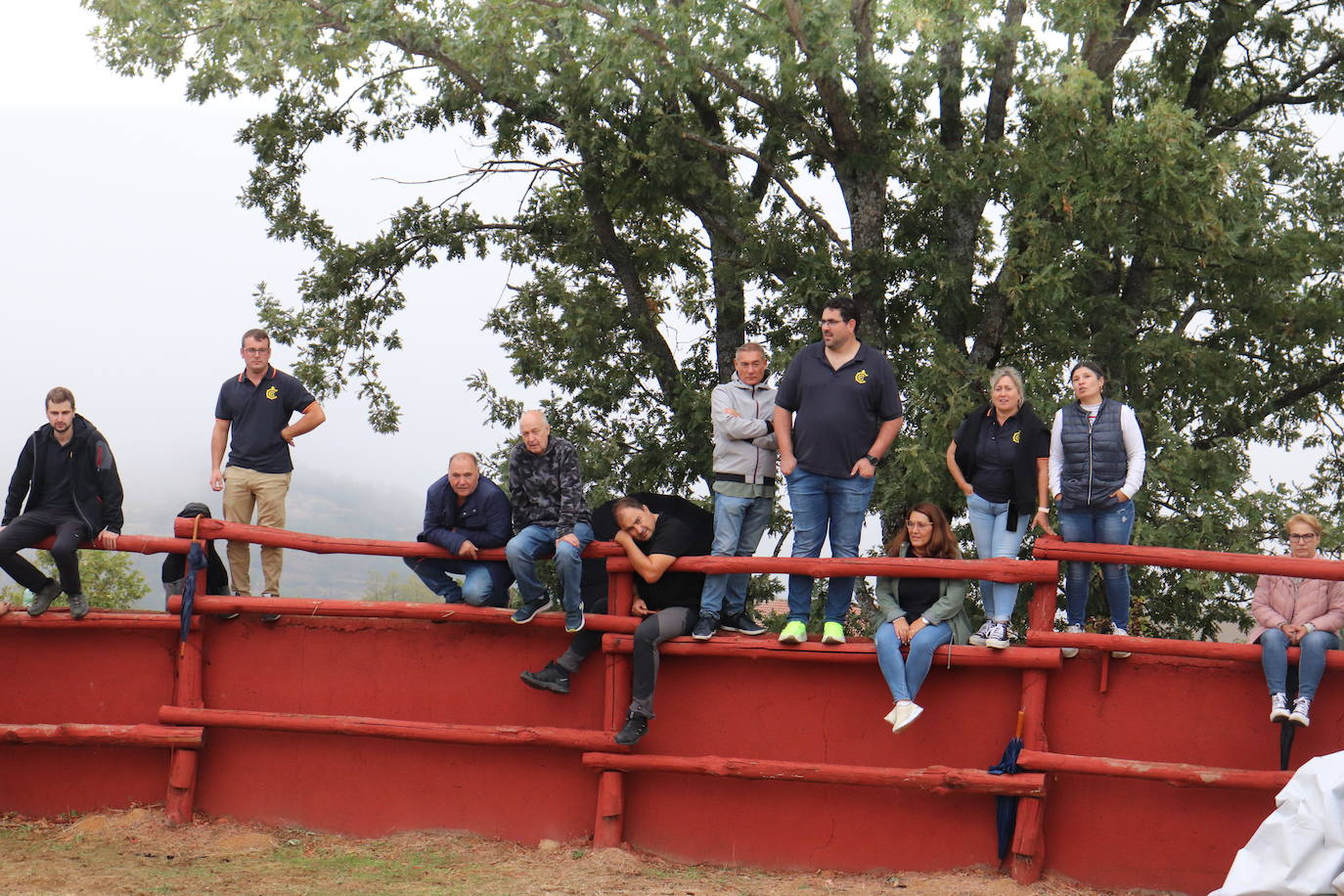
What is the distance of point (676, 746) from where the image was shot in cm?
786

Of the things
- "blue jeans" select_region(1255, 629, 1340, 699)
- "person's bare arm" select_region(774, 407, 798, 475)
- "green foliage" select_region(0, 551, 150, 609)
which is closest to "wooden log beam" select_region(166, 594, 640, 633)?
"person's bare arm" select_region(774, 407, 798, 475)

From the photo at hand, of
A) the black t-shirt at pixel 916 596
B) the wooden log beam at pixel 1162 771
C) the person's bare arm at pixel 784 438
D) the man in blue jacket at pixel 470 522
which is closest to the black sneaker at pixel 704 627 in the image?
the person's bare arm at pixel 784 438

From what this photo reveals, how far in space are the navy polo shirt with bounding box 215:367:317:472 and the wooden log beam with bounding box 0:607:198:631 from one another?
3.33 feet

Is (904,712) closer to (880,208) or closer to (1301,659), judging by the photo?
(1301,659)

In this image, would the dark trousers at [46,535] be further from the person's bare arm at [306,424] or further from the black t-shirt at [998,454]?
the black t-shirt at [998,454]

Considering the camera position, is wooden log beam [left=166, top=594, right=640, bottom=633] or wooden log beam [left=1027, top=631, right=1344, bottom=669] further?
wooden log beam [left=166, top=594, right=640, bottom=633]

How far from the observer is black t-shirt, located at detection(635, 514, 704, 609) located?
7.57m

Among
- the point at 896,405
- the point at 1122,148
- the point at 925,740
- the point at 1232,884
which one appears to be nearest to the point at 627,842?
the point at 925,740

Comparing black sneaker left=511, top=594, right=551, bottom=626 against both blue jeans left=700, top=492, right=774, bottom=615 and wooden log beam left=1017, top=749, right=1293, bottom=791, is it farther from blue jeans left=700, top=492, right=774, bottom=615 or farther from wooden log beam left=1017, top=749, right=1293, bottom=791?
wooden log beam left=1017, top=749, right=1293, bottom=791

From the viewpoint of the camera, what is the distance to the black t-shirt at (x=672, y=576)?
757 centimetres

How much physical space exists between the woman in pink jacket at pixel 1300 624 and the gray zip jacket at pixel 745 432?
267cm

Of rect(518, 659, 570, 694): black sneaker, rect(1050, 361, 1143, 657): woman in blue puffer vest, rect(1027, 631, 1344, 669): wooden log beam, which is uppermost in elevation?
rect(1050, 361, 1143, 657): woman in blue puffer vest

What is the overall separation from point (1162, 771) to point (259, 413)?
5464mm

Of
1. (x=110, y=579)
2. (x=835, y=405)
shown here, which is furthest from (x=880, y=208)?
(x=110, y=579)
